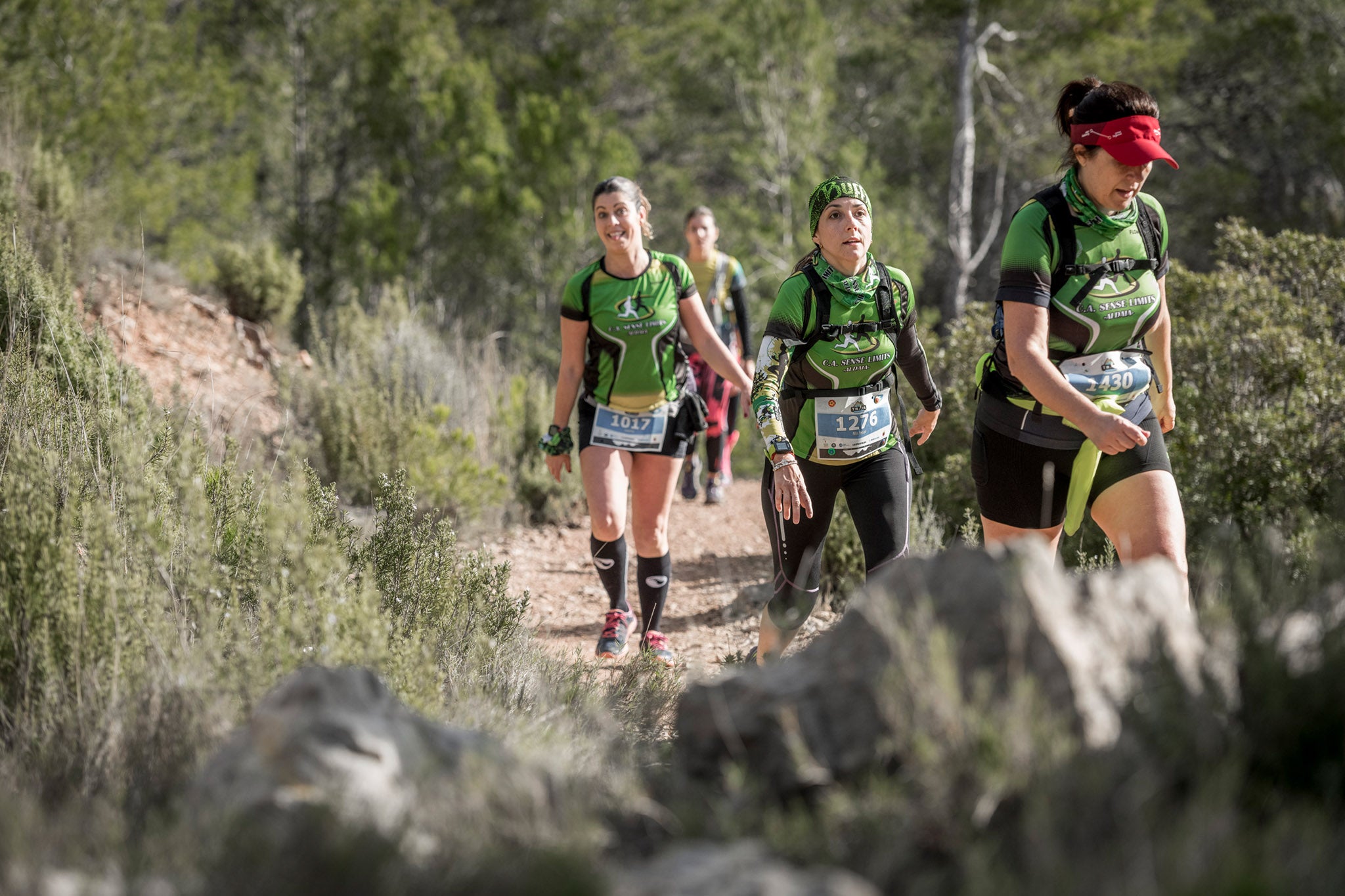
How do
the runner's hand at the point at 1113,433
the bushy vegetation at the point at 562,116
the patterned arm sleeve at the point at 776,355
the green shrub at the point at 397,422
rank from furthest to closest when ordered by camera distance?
the bushy vegetation at the point at 562,116 → the green shrub at the point at 397,422 → the patterned arm sleeve at the point at 776,355 → the runner's hand at the point at 1113,433

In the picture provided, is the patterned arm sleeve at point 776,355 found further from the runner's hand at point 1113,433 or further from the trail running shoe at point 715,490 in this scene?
the trail running shoe at point 715,490

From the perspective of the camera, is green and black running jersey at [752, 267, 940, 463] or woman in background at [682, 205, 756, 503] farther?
woman in background at [682, 205, 756, 503]

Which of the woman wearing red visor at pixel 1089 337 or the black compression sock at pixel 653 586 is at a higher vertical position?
the woman wearing red visor at pixel 1089 337

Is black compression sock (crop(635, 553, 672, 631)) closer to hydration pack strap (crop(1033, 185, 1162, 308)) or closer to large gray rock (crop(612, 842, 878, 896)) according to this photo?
hydration pack strap (crop(1033, 185, 1162, 308))

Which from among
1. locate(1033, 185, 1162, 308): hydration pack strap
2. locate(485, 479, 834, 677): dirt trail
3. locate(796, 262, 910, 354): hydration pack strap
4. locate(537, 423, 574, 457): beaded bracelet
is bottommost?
locate(485, 479, 834, 677): dirt trail

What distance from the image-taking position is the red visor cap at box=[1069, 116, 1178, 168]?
9.52 ft

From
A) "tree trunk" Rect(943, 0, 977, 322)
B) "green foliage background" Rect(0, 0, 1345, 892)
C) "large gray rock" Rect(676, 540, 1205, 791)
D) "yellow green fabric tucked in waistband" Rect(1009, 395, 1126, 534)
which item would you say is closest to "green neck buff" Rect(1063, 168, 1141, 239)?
"yellow green fabric tucked in waistband" Rect(1009, 395, 1126, 534)

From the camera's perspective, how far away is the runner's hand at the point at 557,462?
4.43 metres

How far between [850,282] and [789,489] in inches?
30.4

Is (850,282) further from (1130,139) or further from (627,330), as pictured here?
(627,330)

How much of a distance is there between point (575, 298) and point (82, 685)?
94.1 inches

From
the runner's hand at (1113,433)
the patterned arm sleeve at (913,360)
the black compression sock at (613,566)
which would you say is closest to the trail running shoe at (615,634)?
the black compression sock at (613,566)

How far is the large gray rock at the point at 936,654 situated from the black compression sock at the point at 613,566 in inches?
93.6

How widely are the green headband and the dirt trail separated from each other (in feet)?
6.45
